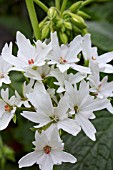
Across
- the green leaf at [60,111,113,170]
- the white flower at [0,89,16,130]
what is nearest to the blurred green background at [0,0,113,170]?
the green leaf at [60,111,113,170]

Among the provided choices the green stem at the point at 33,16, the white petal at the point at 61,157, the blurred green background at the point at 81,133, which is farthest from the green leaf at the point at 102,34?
the white petal at the point at 61,157

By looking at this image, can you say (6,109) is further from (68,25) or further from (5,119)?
(68,25)

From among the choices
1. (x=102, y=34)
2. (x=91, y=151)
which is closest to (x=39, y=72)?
(x=91, y=151)

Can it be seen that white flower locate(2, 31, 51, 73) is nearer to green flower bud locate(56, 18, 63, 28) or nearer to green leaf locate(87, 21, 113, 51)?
green flower bud locate(56, 18, 63, 28)

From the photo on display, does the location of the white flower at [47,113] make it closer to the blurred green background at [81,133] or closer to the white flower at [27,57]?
the white flower at [27,57]

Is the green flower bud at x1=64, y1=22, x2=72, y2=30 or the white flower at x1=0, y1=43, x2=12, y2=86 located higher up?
the green flower bud at x1=64, y1=22, x2=72, y2=30

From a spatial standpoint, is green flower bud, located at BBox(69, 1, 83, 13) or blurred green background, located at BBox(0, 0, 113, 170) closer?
green flower bud, located at BBox(69, 1, 83, 13)
